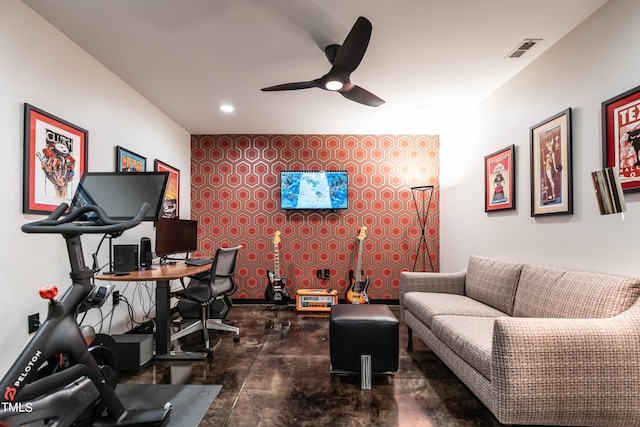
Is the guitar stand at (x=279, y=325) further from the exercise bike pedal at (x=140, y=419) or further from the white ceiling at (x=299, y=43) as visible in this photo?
the white ceiling at (x=299, y=43)

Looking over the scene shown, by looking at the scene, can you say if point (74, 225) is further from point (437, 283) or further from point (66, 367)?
point (437, 283)

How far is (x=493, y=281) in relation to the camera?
2756mm

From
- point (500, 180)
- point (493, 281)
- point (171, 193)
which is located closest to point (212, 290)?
point (171, 193)

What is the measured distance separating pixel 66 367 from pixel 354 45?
7.70 ft

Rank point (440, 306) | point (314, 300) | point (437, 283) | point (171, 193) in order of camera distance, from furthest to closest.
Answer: point (314, 300) < point (171, 193) < point (437, 283) < point (440, 306)

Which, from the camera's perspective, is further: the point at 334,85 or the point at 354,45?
the point at 334,85

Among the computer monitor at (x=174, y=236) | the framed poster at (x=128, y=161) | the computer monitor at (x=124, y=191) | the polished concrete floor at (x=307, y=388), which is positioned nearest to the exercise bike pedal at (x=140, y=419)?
the polished concrete floor at (x=307, y=388)

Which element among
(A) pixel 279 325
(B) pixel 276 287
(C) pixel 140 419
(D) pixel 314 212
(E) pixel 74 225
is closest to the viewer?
(E) pixel 74 225

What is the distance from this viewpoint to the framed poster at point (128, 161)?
2967mm

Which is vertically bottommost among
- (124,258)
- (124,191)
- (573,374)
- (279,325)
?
(279,325)

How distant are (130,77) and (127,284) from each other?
79.1 inches

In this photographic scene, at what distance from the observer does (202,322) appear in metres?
3.03

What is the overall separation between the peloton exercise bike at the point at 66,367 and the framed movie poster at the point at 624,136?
268cm

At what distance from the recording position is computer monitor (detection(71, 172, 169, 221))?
2051 mm
